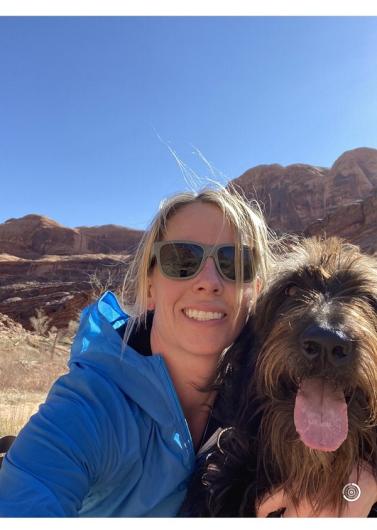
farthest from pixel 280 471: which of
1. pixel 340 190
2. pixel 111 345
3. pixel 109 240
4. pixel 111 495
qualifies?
pixel 109 240

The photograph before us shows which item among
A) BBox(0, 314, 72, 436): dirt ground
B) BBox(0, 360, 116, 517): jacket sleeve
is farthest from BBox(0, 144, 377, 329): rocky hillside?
BBox(0, 360, 116, 517): jacket sleeve

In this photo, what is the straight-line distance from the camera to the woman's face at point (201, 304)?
9.32 feet

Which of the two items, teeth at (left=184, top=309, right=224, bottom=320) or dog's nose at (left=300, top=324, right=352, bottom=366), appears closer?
dog's nose at (left=300, top=324, right=352, bottom=366)

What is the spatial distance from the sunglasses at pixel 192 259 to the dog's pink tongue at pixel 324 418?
3.04 feet

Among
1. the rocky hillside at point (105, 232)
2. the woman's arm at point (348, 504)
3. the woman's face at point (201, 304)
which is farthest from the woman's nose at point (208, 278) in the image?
the rocky hillside at point (105, 232)

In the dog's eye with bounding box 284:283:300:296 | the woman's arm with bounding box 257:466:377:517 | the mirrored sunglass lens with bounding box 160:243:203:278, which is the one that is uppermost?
the mirrored sunglass lens with bounding box 160:243:203:278

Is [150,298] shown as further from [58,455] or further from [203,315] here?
[58,455]

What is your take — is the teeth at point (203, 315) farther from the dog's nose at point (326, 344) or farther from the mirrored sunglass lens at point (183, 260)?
the dog's nose at point (326, 344)

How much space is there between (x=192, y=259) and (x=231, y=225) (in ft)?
Result: 1.12

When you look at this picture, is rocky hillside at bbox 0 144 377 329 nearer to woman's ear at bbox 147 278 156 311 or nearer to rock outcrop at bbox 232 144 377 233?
rock outcrop at bbox 232 144 377 233

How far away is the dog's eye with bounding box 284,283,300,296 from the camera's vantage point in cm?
263

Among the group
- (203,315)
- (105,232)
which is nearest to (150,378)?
(203,315)

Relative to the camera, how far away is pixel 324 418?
2.18 meters
